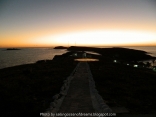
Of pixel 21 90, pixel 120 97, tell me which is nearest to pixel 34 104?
pixel 21 90

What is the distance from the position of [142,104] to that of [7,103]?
8078mm

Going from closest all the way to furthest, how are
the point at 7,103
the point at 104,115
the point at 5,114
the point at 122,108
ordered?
the point at 104,115 → the point at 5,114 → the point at 122,108 → the point at 7,103

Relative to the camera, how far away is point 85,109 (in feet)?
25.6

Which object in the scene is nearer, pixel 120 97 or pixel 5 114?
pixel 5 114

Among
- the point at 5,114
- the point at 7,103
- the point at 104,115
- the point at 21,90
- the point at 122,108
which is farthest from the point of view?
the point at 21,90

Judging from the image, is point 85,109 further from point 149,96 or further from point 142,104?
point 149,96

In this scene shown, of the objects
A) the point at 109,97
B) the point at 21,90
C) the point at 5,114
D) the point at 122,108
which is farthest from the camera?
the point at 21,90

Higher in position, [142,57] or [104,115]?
[104,115]

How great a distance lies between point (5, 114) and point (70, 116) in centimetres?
329

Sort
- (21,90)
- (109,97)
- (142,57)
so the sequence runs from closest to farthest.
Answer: (109,97), (21,90), (142,57)

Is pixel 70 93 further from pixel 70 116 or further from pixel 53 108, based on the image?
pixel 70 116

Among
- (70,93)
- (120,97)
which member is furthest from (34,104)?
(120,97)

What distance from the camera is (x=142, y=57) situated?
80.7 meters

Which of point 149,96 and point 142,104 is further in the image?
point 149,96
